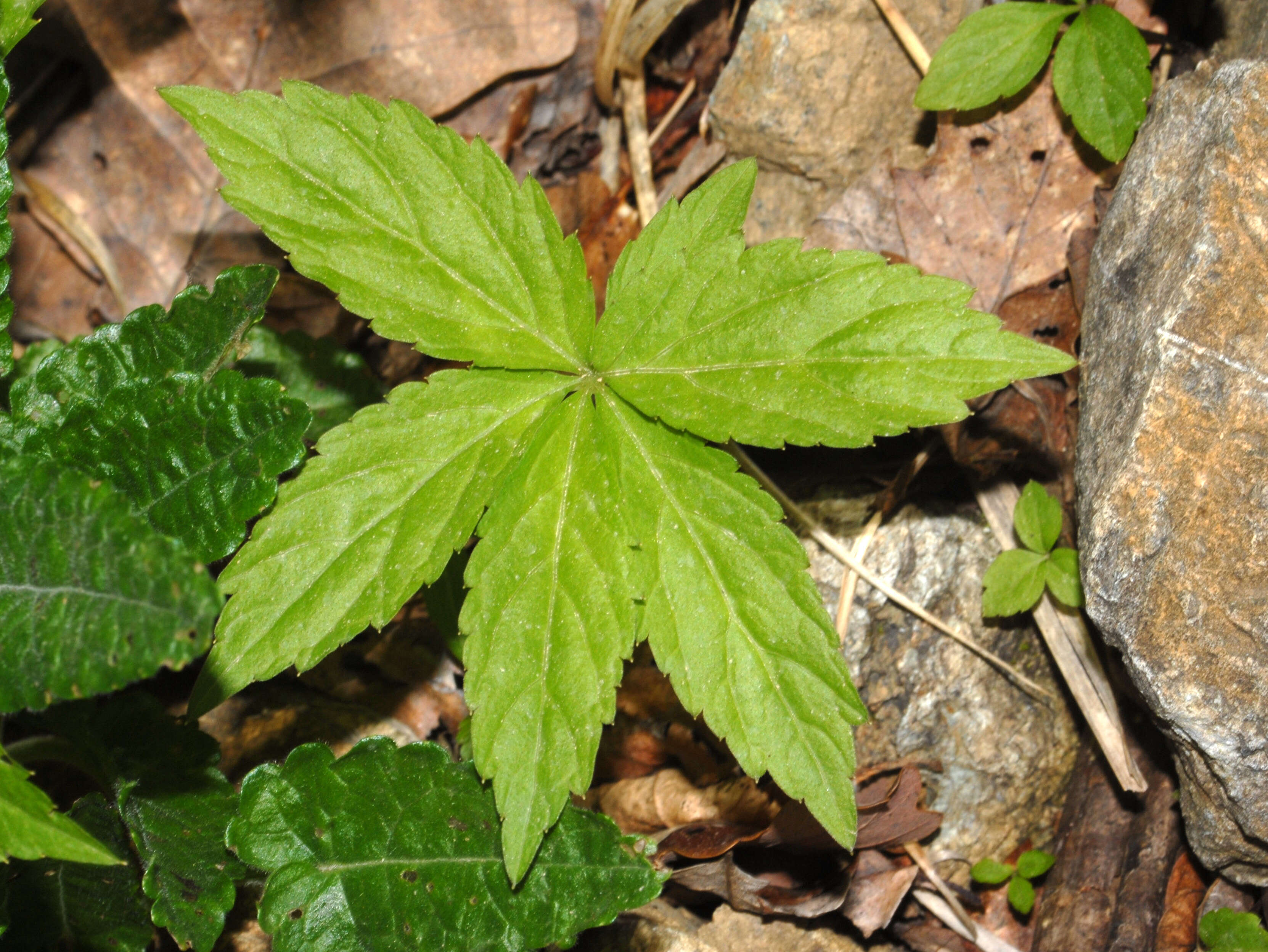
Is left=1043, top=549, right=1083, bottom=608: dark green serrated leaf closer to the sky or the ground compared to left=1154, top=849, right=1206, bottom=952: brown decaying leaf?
closer to the sky

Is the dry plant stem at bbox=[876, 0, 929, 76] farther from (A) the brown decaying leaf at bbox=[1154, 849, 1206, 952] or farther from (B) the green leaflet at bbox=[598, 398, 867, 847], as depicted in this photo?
(A) the brown decaying leaf at bbox=[1154, 849, 1206, 952]

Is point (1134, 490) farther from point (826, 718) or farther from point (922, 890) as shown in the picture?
point (922, 890)

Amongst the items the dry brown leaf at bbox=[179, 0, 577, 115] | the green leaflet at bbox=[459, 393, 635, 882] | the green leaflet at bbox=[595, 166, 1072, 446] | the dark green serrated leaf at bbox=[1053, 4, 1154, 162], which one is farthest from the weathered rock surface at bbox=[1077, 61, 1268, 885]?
the dry brown leaf at bbox=[179, 0, 577, 115]

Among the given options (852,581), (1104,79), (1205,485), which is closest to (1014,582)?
(852,581)

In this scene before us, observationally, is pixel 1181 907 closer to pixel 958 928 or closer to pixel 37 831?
pixel 958 928

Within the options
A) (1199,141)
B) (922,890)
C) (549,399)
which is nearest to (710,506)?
(549,399)

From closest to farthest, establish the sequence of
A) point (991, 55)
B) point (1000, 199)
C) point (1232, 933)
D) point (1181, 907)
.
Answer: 1. point (1232, 933)
2. point (1181, 907)
3. point (991, 55)
4. point (1000, 199)
